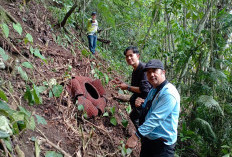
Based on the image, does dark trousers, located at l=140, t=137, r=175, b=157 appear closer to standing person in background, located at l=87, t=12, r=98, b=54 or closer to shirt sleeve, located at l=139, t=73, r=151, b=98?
shirt sleeve, located at l=139, t=73, r=151, b=98

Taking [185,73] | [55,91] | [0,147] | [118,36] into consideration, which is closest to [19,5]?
[55,91]

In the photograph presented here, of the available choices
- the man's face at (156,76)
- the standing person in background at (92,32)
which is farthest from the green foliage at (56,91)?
the standing person in background at (92,32)

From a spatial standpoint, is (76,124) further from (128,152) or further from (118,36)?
(118,36)

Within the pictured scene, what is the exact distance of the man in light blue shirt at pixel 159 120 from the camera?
2.11 meters

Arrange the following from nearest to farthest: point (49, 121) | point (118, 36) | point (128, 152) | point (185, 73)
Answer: point (49, 121) < point (128, 152) < point (185, 73) < point (118, 36)

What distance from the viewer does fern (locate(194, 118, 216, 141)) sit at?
4.13m

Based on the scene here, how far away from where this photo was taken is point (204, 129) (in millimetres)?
4172

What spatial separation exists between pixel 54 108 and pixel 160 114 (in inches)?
67.4

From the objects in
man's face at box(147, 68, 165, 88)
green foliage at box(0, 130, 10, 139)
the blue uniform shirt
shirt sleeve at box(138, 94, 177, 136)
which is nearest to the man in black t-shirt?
man's face at box(147, 68, 165, 88)

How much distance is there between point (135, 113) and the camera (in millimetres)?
3594

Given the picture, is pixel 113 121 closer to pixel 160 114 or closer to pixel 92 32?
pixel 160 114

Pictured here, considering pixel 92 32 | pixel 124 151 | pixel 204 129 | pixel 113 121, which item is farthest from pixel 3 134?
pixel 92 32

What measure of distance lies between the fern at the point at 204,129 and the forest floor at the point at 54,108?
152cm

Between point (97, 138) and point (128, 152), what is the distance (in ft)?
2.17
